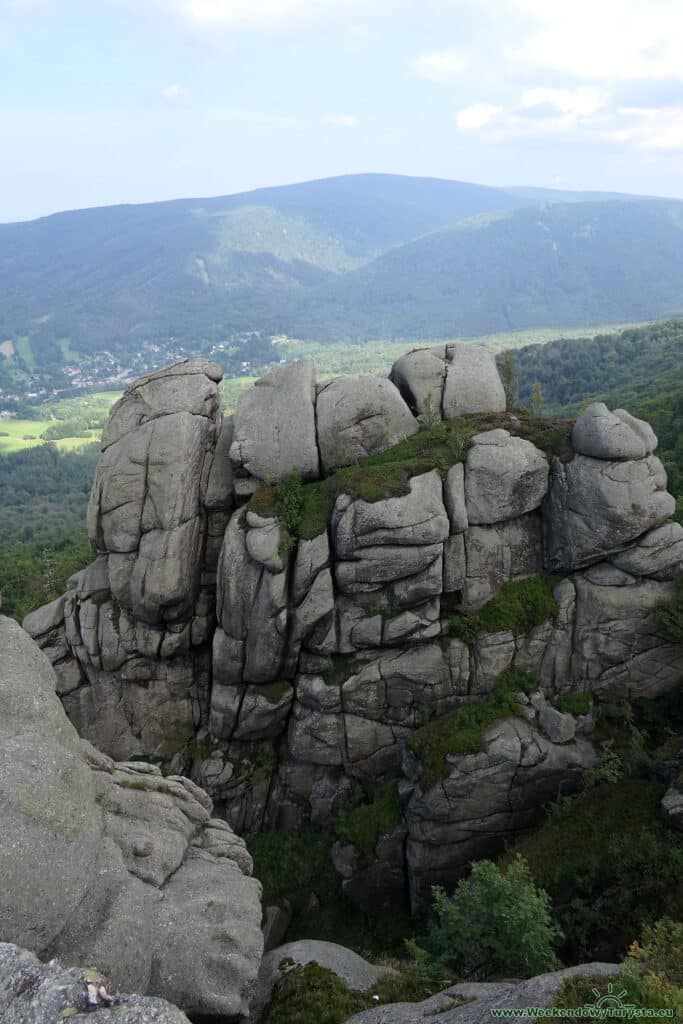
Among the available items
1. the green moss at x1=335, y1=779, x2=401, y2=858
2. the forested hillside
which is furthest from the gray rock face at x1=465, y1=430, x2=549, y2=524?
the forested hillside

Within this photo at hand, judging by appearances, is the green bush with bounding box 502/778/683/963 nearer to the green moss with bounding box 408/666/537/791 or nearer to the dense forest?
the green moss with bounding box 408/666/537/791

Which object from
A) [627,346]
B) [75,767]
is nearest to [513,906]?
[75,767]

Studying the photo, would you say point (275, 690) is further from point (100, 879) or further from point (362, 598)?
point (100, 879)

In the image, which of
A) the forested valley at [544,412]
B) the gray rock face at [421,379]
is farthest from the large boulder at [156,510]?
the forested valley at [544,412]

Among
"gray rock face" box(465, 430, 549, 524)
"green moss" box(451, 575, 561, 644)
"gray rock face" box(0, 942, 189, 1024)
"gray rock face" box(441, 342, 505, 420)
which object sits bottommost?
"green moss" box(451, 575, 561, 644)

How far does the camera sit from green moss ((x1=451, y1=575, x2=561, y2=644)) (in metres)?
27.4

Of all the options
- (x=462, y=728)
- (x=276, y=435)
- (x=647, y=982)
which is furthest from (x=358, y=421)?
(x=647, y=982)

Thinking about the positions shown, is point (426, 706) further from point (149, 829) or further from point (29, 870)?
point (29, 870)

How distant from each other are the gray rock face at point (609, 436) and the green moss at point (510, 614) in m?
6.62

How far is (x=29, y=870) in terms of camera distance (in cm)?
1325

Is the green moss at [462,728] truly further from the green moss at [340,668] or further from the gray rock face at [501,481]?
the gray rock face at [501,481]

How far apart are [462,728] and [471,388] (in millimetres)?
16574

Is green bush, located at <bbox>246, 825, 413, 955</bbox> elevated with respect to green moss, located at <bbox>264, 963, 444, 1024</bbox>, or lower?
lower

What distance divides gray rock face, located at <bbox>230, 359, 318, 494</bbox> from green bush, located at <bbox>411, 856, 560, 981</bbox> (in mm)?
18421
